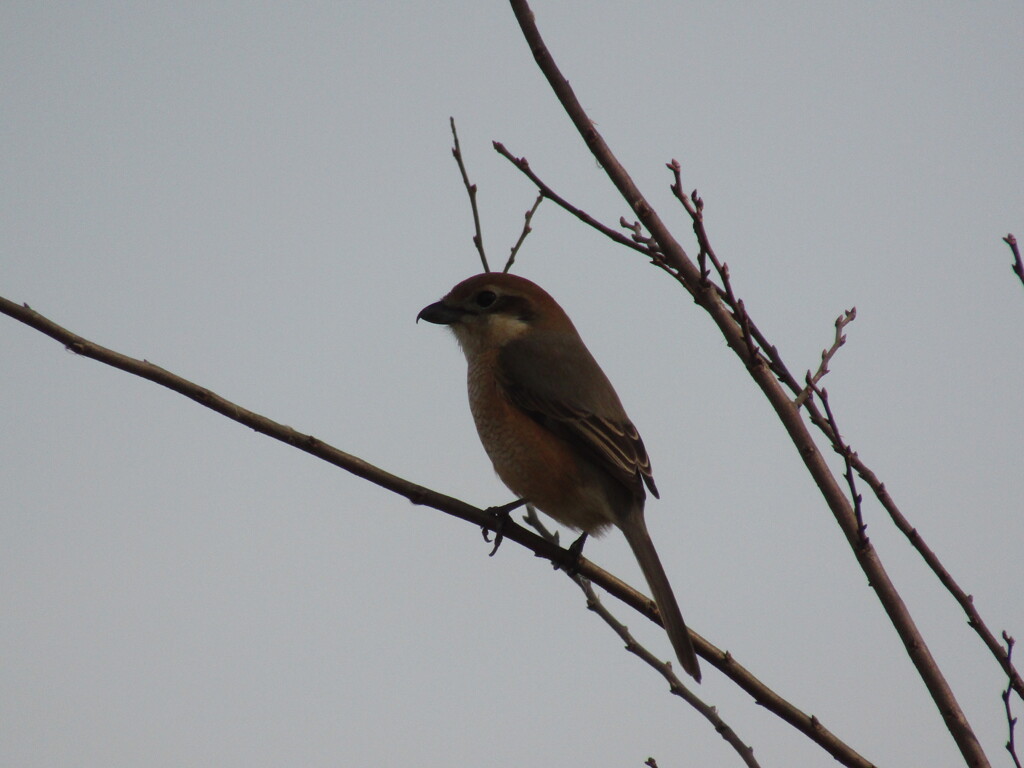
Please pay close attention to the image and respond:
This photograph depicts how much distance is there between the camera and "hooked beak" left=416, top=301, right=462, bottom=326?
4.82m

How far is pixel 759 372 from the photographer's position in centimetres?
231

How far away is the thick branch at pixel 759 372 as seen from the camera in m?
2.20

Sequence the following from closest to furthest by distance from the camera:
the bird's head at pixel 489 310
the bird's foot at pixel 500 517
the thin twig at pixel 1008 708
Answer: the thin twig at pixel 1008 708
the bird's foot at pixel 500 517
the bird's head at pixel 489 310

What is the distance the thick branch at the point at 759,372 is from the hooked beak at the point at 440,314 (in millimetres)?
2495

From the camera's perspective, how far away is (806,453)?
231 cm

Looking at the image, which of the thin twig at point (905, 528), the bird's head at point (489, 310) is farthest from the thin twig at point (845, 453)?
the bird's head at point (489, 310)

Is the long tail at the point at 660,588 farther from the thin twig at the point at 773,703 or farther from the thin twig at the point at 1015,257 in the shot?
the thin twig at the point at 1015,257

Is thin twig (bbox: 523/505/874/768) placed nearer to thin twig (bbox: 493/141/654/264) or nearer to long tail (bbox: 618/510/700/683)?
long tail (bbox: 618/510/700/683)

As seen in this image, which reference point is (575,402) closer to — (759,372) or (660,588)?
(660,588)

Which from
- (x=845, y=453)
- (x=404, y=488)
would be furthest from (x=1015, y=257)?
(x=404, y=488)

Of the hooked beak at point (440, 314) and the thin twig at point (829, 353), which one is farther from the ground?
the hooked beak at point (440, 314)

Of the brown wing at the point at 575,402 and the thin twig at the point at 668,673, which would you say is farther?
the brown wing at the point at 575,402

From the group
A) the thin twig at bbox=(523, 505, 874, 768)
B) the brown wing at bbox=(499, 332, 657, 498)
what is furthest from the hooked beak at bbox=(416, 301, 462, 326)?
the thin twig at bbox=(523, 505, 874, 768)

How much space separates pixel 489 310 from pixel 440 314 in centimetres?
24
